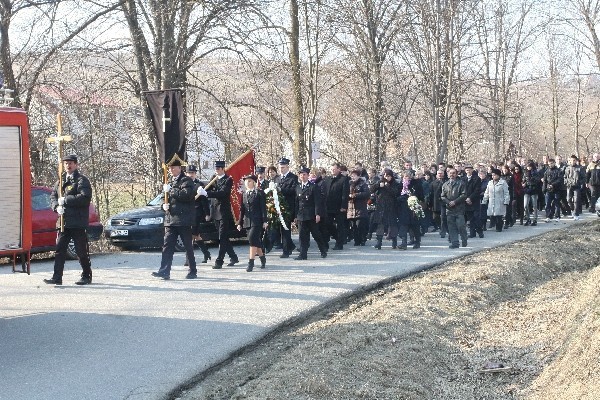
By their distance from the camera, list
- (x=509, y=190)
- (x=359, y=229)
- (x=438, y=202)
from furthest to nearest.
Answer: (x=509, y=190)
(x=438, y=202)
(x=359, y=229)

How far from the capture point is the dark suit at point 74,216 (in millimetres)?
11953

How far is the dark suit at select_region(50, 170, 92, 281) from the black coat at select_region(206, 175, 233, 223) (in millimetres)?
2736

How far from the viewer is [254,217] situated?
13.7 m

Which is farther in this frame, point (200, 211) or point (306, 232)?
point (306, 232)

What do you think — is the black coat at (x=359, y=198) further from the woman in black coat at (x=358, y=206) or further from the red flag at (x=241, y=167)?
the red flag at (x=241, y=167)

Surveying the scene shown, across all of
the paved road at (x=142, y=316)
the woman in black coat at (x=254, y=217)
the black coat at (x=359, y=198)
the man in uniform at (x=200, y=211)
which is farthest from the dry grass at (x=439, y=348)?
the black coat at (x=359, y=198)

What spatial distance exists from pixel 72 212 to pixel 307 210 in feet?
16.1

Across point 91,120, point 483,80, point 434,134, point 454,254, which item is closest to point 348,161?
point 434,134

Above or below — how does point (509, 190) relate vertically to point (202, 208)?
above

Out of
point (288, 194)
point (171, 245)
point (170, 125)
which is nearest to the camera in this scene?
point (171, 245)

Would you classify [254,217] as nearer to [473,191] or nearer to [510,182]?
[473,191]

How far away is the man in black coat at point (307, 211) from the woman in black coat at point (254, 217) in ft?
5.44

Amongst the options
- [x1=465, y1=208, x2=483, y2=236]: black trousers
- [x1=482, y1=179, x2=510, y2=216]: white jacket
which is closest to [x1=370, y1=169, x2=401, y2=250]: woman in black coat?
[x1=465, y1=208, x2=483, y2=236]: black trousers

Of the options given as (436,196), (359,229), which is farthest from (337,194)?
(436,196)
